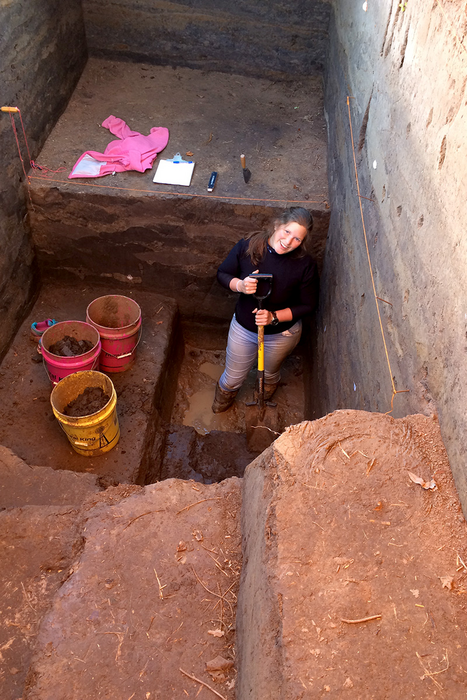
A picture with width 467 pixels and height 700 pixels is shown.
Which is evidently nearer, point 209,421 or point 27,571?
point 27,571

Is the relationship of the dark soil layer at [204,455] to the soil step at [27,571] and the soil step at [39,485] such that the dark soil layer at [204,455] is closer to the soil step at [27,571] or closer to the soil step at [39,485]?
the soil step at [39,485]

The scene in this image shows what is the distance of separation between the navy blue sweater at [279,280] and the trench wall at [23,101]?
184cm

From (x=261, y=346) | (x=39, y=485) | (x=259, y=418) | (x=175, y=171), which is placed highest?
(x=175, y=171)

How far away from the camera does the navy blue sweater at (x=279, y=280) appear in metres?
3.70

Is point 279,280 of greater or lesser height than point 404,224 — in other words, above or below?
below

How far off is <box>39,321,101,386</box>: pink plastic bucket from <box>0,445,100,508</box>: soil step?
749mm

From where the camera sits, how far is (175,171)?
4.61 meters

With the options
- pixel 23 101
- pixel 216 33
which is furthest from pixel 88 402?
pixel 216 33

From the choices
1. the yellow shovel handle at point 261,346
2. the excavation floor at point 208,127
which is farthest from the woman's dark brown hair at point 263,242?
the excavation floor at point 208,127

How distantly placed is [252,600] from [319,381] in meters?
2.67

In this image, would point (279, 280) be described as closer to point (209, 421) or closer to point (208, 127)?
point (209, 421)

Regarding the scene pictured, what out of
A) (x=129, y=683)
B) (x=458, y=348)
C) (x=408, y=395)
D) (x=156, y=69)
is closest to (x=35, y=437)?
(x=129, y=683)

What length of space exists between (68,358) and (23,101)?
7.48 ft

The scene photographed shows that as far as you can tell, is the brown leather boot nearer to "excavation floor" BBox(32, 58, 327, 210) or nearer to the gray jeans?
the gray jeans
